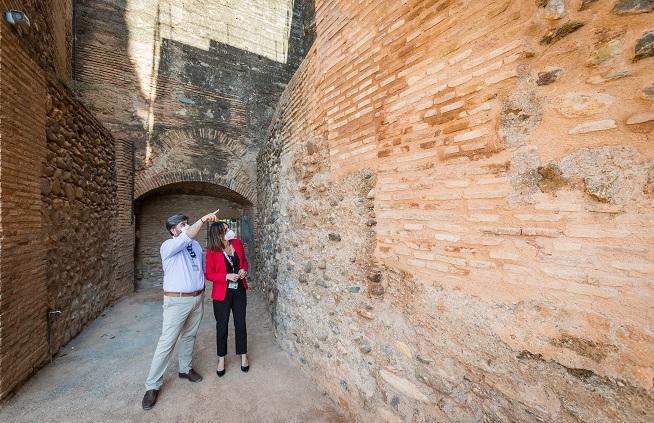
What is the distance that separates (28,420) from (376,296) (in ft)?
9.98

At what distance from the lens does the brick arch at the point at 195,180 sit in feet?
21.6

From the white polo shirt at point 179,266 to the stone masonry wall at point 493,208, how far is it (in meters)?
1.44

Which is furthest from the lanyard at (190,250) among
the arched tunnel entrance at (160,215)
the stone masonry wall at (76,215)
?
the arched tunnel entrance at (160,215)

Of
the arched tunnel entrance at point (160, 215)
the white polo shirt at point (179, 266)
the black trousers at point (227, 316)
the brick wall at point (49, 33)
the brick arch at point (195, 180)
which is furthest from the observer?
the arched tunnel entrance at point (160, 215)

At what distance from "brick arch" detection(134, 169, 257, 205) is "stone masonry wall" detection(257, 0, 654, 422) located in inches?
214

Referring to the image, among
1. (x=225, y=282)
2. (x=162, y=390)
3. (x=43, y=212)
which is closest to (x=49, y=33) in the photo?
(x=43, y=212)

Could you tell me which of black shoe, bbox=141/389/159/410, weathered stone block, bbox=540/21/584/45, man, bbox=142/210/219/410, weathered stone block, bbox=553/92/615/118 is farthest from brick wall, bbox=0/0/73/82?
weathered stone block, bbox=553/92/615/118

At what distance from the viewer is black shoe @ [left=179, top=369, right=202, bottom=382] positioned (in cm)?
301

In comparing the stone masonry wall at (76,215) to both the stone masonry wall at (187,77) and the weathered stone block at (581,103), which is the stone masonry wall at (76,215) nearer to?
the stone masonry wall at (187,77)

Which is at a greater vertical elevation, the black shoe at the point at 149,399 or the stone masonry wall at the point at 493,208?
the stone masonry wall at the point at 493,208

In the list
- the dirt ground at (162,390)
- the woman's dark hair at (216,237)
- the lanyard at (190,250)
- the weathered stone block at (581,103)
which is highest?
the weathered stone block at (581,103)

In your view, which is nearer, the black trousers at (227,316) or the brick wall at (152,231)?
the black trousers at (227,316)

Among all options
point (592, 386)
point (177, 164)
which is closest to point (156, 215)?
point (177, 164)

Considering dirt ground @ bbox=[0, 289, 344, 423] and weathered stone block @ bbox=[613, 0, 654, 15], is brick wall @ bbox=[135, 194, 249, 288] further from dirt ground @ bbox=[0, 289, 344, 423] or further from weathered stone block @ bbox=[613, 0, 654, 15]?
weathered stone block @ bbox=[613, 0, 654, 15]
